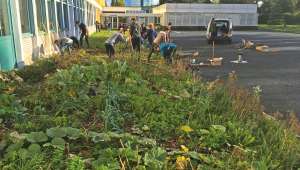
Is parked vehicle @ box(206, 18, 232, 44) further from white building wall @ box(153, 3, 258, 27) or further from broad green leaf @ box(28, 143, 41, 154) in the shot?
white building wall @ box(153, 3, 258, 27)

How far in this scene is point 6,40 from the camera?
1042 cm

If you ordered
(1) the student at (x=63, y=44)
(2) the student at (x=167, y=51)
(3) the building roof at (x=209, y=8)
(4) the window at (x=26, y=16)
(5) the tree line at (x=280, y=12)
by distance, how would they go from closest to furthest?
1. (2) the student at (x=167, y=51)
2. (4) the window at (x=26, y=16)
3. (1) the student at (x=63, y=44)
4. (3) the building roof at (x=209, y=8)
5. (5) the tree line at (x=280, y=12)

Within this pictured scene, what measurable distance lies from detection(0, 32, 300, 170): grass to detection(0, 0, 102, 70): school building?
13.0ft

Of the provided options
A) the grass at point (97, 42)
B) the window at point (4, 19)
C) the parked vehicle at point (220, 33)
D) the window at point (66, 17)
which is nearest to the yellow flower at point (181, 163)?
the window at point (4, 19)

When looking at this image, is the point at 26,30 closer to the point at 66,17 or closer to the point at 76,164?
the point at 66,17

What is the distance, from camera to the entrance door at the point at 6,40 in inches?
397

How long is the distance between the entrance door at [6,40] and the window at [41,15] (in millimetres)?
4035

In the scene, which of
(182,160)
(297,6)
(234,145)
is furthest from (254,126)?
(297,6)

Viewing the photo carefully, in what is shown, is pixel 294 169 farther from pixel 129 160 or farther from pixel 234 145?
pixel 129 160

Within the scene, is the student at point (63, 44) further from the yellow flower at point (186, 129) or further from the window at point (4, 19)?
the yellow flower at point (186, 129)

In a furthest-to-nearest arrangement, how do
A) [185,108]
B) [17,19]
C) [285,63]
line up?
[285,63] < [17,19] < [185,108]

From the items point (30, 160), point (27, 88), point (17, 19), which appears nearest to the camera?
point (30, 160)

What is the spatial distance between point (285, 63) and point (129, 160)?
13.8 metres

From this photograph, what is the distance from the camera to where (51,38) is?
16.4 meters
